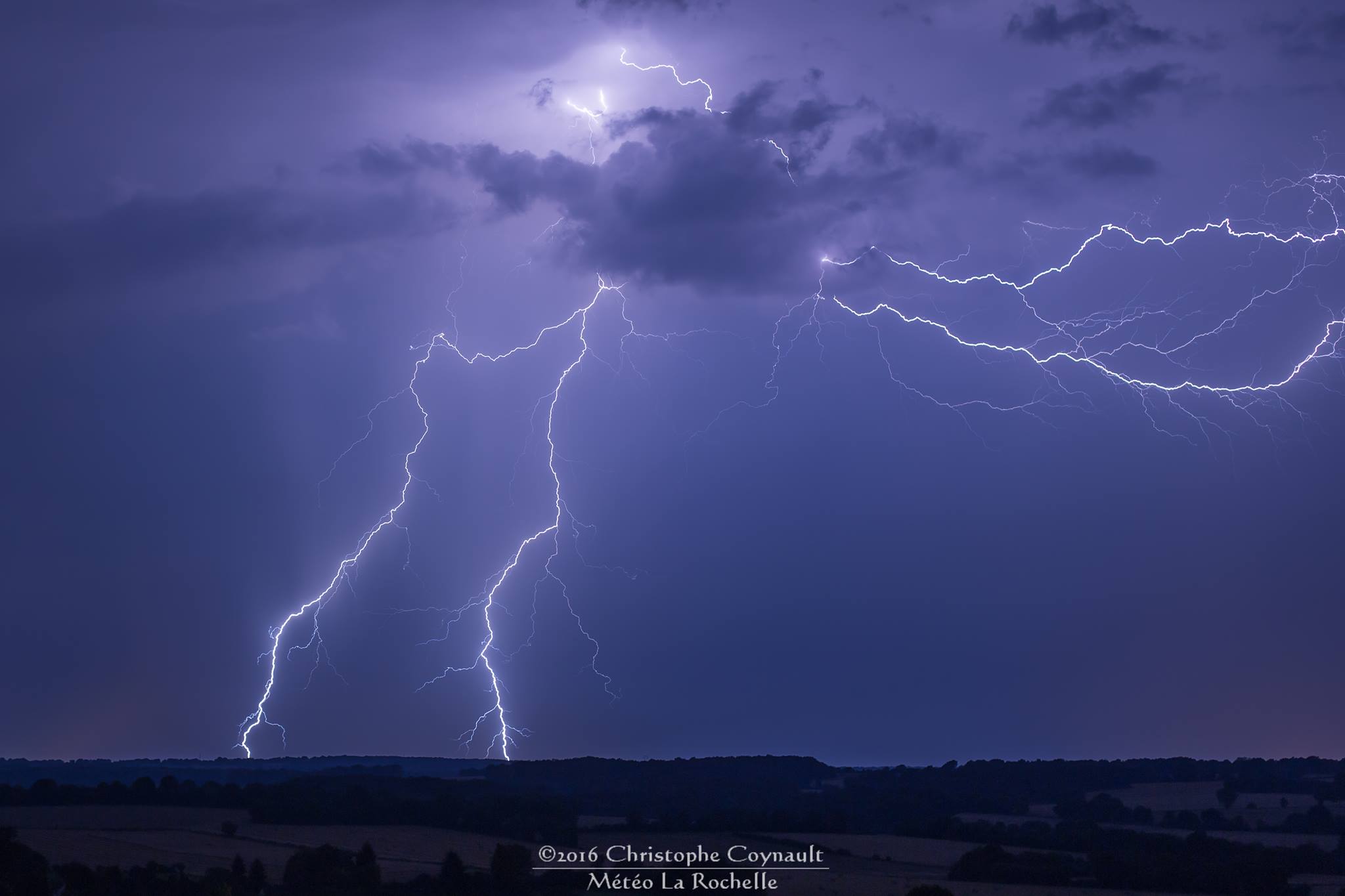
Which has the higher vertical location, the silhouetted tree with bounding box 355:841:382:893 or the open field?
the open field

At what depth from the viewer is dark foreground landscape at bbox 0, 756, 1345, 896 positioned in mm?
23844

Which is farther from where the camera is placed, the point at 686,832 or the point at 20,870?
the point at 686,832

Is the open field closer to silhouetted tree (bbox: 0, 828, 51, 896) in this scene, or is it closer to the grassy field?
the grassy field

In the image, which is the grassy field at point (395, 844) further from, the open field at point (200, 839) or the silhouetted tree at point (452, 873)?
the silhouetted tree at point (452, 873)

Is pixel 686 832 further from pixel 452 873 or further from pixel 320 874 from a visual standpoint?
pixel 320 874

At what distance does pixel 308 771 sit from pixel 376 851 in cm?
3444

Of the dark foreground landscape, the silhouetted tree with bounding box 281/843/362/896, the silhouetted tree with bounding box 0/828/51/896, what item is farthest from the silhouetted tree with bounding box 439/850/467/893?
the silhouetted tree with bounding box 0/828/51/896

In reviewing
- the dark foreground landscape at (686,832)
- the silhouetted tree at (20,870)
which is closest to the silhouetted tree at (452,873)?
the dark foreground landscape at (686,832)

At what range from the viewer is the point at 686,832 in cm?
3481

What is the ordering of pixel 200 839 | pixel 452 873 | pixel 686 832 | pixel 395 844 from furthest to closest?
pixel 686 832 < pixel 395 844 < pixel 200 839 < pixel 452 873

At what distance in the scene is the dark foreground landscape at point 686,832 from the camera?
2384cm

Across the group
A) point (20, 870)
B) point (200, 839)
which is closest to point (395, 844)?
point (200, 839)

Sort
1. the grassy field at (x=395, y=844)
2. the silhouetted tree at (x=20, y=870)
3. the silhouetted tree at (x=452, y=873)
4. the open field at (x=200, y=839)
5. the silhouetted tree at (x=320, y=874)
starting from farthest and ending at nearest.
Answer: the open field at (x=200, y=839) < the grassy field at (x=395, y=844) < the silhouetted tree at (x=452, y=873) < the silhouetted tree at (x=320, y=874) < the silhouetted tree at (x=20, y=870)

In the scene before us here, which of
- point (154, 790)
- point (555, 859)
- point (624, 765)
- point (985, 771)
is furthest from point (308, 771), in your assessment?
point (555, 859)
